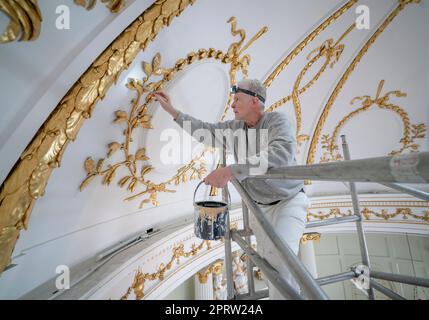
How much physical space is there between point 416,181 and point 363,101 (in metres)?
3.24

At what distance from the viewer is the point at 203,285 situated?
2832 millimetres

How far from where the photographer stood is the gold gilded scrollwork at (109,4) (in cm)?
68

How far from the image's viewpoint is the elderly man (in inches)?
30.5

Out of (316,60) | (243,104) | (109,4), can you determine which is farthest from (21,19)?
(316,60)

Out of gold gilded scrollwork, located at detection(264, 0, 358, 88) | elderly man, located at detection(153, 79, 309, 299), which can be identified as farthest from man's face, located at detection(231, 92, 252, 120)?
gold gilded scrollwork, located at detection(264, 0, 358, 88)

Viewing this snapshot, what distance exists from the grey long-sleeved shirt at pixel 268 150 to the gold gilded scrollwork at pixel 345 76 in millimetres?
1955

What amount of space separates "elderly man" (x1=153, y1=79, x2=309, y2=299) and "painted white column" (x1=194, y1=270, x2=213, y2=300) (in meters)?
2.12

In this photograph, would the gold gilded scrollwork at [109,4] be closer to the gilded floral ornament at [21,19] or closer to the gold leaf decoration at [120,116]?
the gilded floral ornament at [21,19]

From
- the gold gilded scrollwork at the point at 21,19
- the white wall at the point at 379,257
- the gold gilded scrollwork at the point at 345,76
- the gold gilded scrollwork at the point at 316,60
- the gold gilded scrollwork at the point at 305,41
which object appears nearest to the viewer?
the gold gilded scrollwork at the point at 21,19

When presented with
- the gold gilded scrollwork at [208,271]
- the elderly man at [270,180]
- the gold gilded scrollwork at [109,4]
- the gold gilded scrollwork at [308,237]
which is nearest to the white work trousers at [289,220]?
the elderly man at [270,180]

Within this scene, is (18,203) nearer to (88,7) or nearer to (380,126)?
(88,7)

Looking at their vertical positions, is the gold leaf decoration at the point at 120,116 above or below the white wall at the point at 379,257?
above

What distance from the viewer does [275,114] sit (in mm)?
1049

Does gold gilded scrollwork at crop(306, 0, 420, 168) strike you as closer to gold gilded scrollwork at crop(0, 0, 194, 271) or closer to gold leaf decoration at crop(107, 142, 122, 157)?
gold gilded scrollwork at crop(0, 0, 194, 271)
